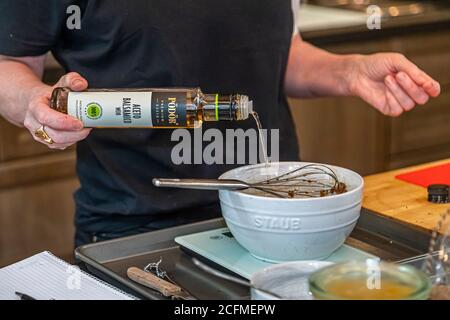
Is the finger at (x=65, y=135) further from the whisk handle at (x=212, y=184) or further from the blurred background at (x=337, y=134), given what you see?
the blurred background at (x=337, y=134)

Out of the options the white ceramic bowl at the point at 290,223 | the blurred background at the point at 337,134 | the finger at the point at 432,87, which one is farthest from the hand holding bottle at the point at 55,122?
the blurred background at the point at 337,134

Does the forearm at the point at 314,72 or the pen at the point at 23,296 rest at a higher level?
the forearm at the point at 314,72

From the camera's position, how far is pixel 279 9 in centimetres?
149

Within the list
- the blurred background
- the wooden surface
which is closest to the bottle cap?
the wooden surface

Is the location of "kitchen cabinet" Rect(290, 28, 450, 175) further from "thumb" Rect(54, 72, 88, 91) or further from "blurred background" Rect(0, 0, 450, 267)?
"thumb" Rect(54, 72, 88, 91)

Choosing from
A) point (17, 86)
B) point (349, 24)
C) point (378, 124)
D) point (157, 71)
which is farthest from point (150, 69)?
point (378, 124)

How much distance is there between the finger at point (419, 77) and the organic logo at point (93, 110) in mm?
502

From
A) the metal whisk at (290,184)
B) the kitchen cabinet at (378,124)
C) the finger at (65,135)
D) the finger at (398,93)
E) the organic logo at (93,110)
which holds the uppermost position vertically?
the organic logo at (93,110)

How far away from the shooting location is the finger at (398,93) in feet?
4.64

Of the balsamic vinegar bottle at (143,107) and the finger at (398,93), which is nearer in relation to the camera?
the balsamic vinegar bottle at (143,107)

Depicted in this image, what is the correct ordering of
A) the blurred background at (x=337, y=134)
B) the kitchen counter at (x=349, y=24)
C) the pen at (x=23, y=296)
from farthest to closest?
the kitchen counter at (x=349, y=24) → the blurred background at (x=337, y=134) → the pen at (x=23, y=296)

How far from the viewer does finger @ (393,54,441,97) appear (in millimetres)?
1363

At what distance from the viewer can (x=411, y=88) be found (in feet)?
4.54
